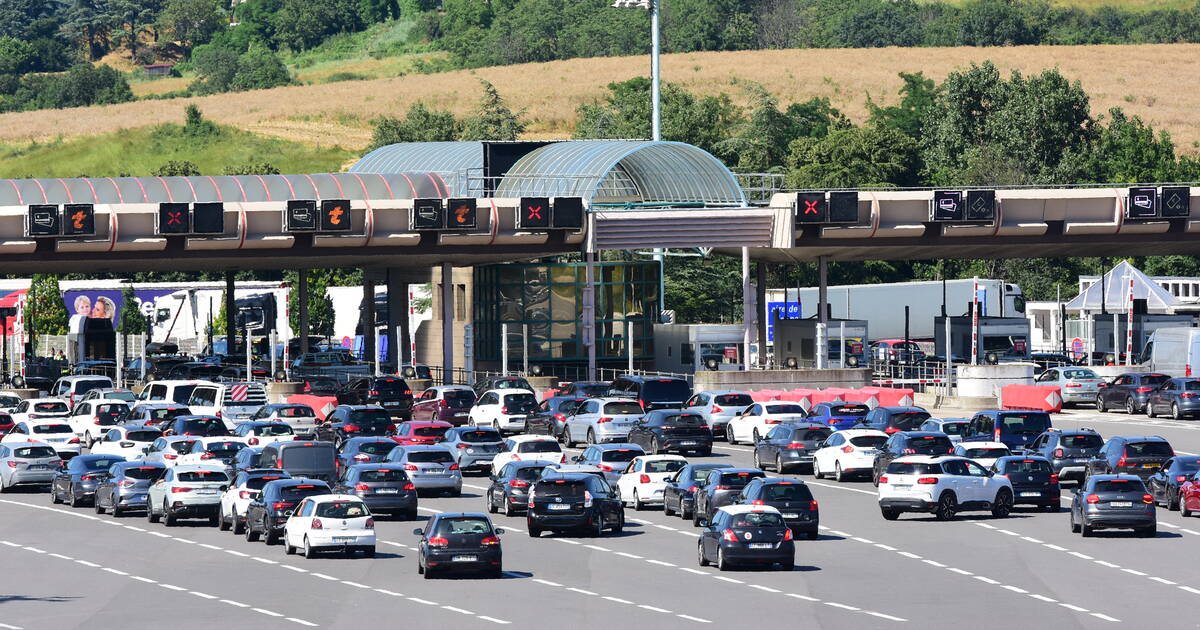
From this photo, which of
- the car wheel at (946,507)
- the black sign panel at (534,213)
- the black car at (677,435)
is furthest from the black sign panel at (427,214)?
the car wheel at (946,507)

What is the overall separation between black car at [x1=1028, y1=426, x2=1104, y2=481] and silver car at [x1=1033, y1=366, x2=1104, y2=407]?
2102 cm

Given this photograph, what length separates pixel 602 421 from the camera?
56.4 meters

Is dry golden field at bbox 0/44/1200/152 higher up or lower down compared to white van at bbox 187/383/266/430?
higher up

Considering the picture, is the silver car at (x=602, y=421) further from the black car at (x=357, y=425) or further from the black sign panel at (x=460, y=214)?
the black sign panel at (x=460, y=214)

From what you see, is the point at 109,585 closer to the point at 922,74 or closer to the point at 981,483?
the point at 981,483

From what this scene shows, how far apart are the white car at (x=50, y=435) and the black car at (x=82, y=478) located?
21.1 feet

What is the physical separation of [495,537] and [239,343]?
86.4 meters

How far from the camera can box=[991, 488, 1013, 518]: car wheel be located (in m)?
42.1

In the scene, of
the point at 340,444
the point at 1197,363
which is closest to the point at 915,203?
the point at 1197,363

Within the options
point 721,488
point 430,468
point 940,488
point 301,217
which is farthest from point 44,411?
point 940,488

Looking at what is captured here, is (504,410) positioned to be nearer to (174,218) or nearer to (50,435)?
(50,435)

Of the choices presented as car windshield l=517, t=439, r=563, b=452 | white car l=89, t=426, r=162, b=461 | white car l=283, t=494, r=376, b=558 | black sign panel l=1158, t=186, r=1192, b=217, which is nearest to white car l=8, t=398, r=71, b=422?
white car l=89, t=426, r=162, b=461

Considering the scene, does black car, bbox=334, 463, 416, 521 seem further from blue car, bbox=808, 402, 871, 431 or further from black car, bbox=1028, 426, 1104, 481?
black car, bbox=1028, 426, 1104, 481

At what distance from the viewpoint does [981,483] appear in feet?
138
